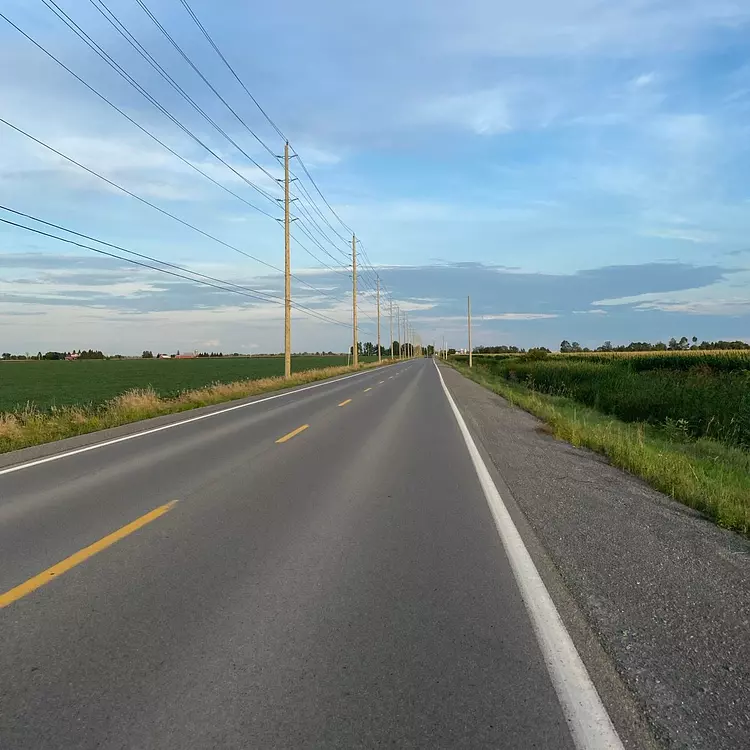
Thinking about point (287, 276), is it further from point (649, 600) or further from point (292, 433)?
point (649, 600)

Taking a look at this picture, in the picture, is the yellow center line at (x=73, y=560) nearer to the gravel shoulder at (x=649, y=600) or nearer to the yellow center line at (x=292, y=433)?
the gravel shoulder at (x=649, y=600)

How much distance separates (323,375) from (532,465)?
3599 centimetres

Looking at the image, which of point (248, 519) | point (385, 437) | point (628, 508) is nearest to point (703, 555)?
point (628, 508)

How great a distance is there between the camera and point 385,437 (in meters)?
13.3

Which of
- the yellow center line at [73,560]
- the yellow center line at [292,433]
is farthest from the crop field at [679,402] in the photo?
the yellow center line at [73,560]

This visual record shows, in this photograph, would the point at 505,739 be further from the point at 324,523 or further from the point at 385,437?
the point at 385,437

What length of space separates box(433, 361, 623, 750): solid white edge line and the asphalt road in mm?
65

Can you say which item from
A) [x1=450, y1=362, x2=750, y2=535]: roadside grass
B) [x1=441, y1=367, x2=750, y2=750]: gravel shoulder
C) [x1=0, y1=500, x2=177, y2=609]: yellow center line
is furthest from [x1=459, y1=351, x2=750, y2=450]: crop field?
[x1=0, y1=500, x2=177, y2=609]: yellow center line

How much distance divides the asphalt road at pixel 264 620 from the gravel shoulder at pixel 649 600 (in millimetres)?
378

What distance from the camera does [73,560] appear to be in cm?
534

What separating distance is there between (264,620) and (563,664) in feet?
6.12

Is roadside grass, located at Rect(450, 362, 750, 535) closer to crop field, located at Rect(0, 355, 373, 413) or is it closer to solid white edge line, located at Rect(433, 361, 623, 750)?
solid white edge line, located at Rect(433, 361, 623, 750)

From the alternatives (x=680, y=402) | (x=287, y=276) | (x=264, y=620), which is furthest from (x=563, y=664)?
(x=287, y=276)

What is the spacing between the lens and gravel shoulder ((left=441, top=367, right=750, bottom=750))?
3.08 metres
